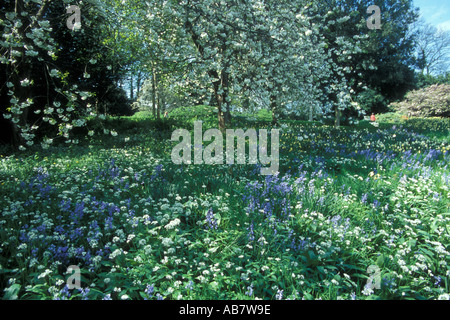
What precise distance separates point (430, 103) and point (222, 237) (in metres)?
30.4

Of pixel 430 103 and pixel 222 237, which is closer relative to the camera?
pixel 222 237

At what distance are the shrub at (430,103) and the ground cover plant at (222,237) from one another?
80.2 ft

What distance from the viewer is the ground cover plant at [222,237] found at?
2.84 meters

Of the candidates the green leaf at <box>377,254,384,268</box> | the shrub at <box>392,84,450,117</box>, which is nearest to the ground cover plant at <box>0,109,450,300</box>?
the green leaf at <box>377,254,384,268</box>

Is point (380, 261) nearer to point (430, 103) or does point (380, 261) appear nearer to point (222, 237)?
point (222, 237)

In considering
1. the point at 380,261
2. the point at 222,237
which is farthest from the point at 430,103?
the point at 222,237

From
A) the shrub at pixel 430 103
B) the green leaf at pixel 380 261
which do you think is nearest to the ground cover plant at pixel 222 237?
the green leaf at pixel 380 261

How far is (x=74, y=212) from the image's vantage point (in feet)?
13.6

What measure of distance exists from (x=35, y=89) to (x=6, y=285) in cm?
1450

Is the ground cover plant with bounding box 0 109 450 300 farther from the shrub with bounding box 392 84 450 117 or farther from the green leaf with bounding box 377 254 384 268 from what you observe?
the shrub with bounding box 392 84 450 117

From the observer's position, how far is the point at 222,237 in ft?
12.3

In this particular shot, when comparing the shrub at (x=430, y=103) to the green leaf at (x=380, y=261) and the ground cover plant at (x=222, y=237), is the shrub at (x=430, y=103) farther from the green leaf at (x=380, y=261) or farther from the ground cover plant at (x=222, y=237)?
the green leaf at (x=380, y=261)
